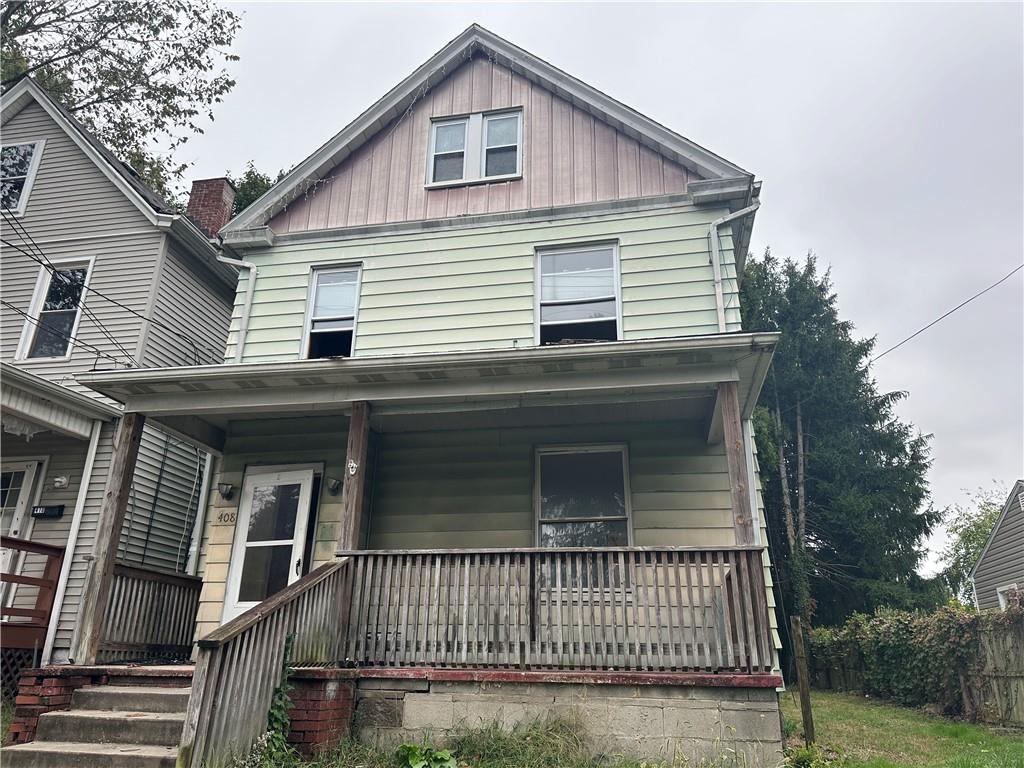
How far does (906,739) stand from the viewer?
789 cm

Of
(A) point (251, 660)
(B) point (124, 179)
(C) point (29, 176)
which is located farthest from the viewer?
(C) point (29, 176)

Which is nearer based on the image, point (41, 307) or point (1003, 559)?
point (41, 307)

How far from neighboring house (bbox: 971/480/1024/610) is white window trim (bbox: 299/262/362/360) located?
717 inches

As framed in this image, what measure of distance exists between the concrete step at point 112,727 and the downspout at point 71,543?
3.91m

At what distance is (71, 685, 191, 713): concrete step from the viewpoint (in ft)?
18.8

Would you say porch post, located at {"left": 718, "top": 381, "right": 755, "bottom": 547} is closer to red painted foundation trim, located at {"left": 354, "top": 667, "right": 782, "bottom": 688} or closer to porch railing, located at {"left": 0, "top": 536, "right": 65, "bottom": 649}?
red painted foundation trim, located at {"left": 354, "top": 667, "right": 782, "bottom": 688}

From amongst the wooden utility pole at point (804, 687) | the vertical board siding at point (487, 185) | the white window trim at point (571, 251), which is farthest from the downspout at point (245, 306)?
the wooden utility pole at point (804, 687)

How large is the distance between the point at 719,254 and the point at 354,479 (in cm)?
519

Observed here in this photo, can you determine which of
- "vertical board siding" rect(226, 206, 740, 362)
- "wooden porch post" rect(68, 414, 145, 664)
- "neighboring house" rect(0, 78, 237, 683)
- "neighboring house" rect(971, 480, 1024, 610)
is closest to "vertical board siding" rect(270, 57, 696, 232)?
"vertical board siding" rect(226, 206, 740, 362)

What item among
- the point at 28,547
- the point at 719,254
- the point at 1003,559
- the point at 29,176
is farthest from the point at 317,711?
the point at 1003,559

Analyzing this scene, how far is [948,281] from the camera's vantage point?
23906 millimetres

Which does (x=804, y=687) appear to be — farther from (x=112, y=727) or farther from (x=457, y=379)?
(x=112, y=727)

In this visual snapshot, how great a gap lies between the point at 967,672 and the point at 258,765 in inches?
397

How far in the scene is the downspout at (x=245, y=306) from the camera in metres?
9.59
